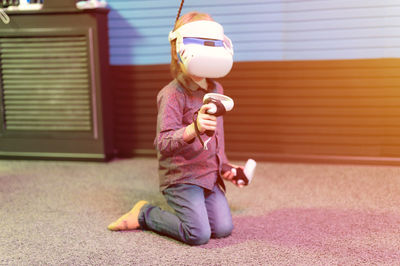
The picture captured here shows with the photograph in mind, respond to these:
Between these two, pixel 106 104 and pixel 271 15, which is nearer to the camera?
pixel 271 15

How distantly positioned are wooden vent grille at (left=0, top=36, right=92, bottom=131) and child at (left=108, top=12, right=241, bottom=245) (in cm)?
150

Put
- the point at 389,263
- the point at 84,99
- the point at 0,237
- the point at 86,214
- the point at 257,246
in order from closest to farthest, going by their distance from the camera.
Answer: the point at 389,263, the point at 257,246, the point at 0,237, the point at 86,214, the point at 84,99

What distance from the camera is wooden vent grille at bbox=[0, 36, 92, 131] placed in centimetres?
321

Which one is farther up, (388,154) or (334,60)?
(334,60)

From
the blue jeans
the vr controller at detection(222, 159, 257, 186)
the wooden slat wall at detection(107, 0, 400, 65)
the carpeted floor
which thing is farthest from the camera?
the wooden slat wall at detection(107, 0, 400, 65)

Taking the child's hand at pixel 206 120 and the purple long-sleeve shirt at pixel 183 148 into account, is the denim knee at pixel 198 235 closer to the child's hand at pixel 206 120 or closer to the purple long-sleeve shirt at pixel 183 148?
the purple long-sleeve shirt at pixel 183 148

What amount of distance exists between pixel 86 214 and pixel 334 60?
202 centimetres

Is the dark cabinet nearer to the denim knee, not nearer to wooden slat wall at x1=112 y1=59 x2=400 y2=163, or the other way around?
wooden slat wall at x1=112 y1=59 x2=400 y2=163

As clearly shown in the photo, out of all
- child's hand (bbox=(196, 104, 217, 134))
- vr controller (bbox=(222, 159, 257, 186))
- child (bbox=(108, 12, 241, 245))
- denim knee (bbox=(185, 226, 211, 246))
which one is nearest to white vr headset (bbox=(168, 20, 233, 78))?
child (bbox=(108, 12, 241, 245))

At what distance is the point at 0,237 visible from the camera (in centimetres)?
191

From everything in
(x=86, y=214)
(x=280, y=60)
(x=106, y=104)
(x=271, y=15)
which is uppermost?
(x=271, y=15)

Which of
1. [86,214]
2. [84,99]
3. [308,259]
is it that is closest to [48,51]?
[84,99]

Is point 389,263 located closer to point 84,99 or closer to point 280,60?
point 280,60

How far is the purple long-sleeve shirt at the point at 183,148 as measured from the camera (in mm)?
1830
